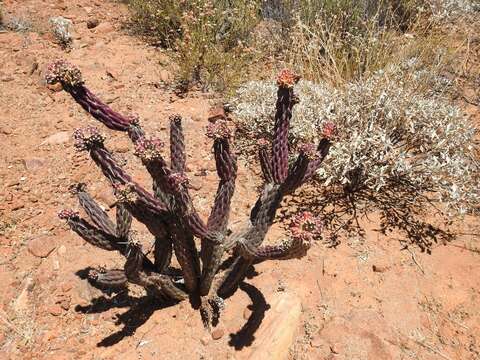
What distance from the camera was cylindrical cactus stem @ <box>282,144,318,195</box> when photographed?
2.54 meters

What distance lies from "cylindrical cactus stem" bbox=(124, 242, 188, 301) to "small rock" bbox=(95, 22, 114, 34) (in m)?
4.71

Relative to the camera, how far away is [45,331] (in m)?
3.00

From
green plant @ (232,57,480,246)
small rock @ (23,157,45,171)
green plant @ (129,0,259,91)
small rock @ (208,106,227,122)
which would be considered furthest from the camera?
green plant @ (129,0,259,91)

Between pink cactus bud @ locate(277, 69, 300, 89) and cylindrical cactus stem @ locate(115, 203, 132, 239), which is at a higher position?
pink cactus bud @ locate(277, 69, 300, 89)

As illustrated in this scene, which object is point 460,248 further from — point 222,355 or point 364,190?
point 222,355

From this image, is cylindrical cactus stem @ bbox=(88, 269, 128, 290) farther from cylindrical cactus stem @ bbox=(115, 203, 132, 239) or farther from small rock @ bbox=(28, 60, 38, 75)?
small rock @ bbox=(28, 60, 38, 75)

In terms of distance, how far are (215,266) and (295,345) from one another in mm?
771

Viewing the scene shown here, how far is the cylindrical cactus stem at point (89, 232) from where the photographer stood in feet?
8.61

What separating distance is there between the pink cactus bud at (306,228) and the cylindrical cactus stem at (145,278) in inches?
34.1

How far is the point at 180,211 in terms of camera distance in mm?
2385

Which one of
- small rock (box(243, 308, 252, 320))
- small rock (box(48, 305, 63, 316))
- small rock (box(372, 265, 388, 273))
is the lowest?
small rock (box(48, 305, 63, 316))

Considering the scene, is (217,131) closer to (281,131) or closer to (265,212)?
(281,131)

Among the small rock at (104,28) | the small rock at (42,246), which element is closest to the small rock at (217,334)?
the small rock at (42,246)

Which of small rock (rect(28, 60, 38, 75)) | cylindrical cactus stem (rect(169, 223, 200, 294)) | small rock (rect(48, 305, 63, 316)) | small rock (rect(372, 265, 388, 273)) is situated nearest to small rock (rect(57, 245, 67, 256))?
small rock (rect(48, 305, 63, 316))
